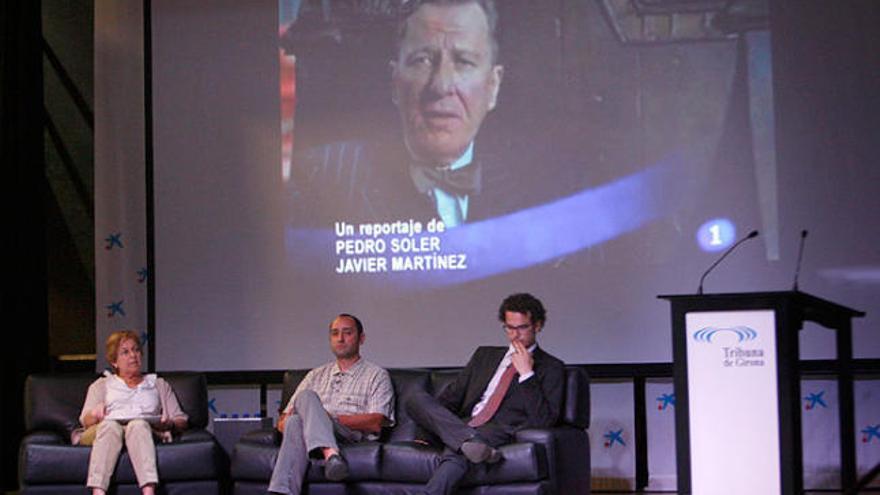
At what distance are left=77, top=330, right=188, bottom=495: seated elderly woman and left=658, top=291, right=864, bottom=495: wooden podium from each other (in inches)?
97.2

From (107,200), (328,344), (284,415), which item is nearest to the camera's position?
(284,415)

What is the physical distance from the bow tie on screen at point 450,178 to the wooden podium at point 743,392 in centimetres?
224

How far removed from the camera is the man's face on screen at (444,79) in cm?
757

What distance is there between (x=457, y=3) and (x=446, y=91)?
51 centimetres

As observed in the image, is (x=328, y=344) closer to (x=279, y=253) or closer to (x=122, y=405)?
(x=279, y=253)

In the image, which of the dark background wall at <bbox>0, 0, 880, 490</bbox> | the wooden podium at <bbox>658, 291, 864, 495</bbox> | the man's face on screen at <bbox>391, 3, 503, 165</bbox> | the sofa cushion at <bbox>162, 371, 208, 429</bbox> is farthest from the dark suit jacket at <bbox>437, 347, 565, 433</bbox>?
the dark background wall at <bbox>0, 0, 880, 490</bbox>

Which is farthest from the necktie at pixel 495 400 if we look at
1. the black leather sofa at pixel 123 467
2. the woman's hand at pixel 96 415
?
the woman's hand at pixel 96 415

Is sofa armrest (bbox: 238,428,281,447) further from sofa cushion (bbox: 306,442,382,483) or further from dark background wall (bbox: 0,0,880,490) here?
dark background wall (bbox: 0,0,880,490)

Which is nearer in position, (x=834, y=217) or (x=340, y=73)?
(x=834, y=217)

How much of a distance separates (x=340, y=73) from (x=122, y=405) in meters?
2.43

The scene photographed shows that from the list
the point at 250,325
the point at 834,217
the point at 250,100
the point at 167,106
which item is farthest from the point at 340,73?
the point at 834,217

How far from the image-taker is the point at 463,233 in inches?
297

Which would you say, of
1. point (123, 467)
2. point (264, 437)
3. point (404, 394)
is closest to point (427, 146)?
point (404, 394)

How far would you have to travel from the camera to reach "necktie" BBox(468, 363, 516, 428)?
19.8 ft
